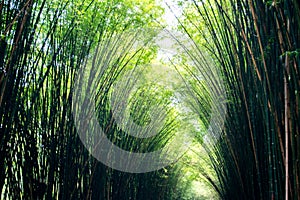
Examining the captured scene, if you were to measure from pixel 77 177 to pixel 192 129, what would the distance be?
16.3 feet

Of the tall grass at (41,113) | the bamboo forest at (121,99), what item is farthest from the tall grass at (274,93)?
the tall grass at (41,113)

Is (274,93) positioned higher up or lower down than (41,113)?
lower down

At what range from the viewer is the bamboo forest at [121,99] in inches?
68.4

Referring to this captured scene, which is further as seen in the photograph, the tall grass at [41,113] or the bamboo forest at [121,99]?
the tall grass at [41,113]

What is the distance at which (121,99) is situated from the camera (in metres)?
4.07

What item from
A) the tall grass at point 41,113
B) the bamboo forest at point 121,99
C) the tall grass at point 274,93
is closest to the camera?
the tall grass at point 274,93

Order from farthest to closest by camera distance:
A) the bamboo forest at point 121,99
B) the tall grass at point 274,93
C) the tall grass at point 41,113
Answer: the tall grass at point 41,113 < the bamboo forest at point 121,99 < the tall grass at point 274,93

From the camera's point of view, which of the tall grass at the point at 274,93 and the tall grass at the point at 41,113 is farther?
the tall grass at the point at 41,113

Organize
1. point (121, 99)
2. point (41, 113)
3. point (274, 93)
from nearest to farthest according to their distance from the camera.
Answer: point (274, 93) < point (41, 113) < point (121, 99)

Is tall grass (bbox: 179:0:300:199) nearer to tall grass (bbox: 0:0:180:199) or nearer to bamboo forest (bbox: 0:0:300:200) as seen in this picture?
bamboo forest (bbox: 0:0:300:200)

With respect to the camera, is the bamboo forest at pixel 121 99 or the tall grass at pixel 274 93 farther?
the bamboo forest at pixel 121 99

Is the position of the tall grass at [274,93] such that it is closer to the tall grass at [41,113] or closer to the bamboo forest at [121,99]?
the bamboo forest at [121,99]

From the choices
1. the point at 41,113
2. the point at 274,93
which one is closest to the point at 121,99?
the point at 41,113

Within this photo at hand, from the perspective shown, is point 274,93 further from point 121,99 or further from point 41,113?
point 121,99
